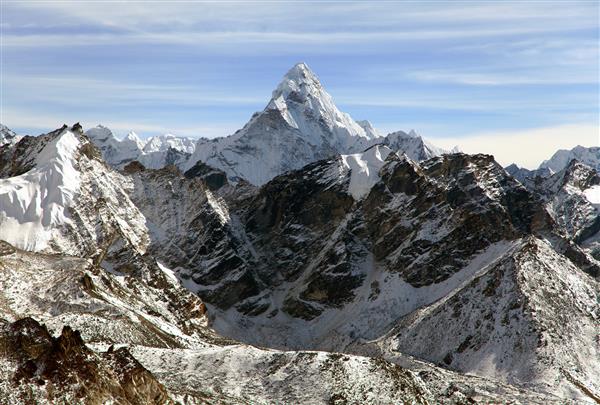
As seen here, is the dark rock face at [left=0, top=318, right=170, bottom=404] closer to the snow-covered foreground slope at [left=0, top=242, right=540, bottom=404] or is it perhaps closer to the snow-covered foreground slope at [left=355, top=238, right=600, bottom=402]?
the snow-covered foreground slope at [left=0, top=242, right=540, bottom=404]

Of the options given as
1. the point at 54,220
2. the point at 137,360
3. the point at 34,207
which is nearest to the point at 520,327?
the point at 137,360

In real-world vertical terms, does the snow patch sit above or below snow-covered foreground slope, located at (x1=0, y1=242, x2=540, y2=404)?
above

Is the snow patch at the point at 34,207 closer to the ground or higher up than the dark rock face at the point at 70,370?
higher up

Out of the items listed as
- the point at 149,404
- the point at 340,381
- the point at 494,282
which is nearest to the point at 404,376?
the point at 340,381

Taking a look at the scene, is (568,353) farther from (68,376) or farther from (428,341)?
(68,376)

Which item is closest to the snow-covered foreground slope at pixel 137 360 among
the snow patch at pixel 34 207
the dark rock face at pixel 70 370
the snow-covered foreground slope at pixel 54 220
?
the dark rock face at pixel 70 370

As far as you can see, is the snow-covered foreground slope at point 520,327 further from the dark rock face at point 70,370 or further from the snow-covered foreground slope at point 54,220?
the dark rock face at point 70,370

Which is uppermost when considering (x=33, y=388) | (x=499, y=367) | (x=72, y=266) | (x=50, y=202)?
(x=50, y=202)

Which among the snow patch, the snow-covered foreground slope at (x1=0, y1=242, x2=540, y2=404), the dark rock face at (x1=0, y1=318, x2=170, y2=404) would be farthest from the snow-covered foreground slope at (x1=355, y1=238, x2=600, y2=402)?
the dark rock face at (x1=0, y1=318, x2=170, y2=404)
